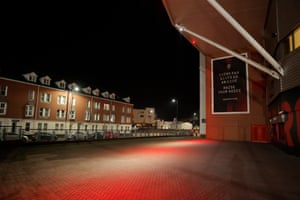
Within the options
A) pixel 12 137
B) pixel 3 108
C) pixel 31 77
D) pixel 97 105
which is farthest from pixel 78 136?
pixel 97 105

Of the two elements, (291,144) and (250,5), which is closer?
(291,144)

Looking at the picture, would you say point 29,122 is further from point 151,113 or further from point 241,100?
point 151,113

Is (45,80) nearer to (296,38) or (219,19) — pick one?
(219,19)

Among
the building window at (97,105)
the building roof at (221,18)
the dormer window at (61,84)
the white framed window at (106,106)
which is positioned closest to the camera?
the building roof at (221,18)

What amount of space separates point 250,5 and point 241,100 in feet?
38.4

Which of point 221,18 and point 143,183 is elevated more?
point 221,18

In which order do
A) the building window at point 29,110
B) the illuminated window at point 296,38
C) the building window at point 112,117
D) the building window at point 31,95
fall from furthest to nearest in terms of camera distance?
the building window at point 112,117
the building window at point 31,95
the building window at point 29,110
the illuminated window at point 296,38

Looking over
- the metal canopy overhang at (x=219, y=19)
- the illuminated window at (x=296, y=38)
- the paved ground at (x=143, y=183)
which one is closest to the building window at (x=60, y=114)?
the metal canopy overhang at (x=219, y=19)

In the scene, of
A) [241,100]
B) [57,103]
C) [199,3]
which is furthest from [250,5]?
[57,103]

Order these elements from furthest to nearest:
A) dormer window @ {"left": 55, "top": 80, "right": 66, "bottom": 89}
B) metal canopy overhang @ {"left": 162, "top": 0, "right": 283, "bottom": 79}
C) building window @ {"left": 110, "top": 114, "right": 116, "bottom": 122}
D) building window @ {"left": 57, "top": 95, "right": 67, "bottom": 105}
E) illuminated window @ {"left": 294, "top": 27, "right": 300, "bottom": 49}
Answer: building window @ {"left": 110, "top": 114, "right": 116, "bottom": 122} < dormer window @ {"left": 55, "top": 80, "right": 66, "bottom": 89} < building window @ {"left": 57, "top": 95, "right": 67, "bottom": 105} < metal canopy overhang @ {"left": 162, "top": 0, "right": 283, "bottom": 79} < illuminated window @ {"left": 294, "top": 27, "right": 300, "bottom": 49}

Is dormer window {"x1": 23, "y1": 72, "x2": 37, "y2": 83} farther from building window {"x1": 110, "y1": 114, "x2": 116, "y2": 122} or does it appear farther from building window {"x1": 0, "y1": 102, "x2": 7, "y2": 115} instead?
building window {"x1": 110, "y1": 114, "x2": 116, "y2": 122}

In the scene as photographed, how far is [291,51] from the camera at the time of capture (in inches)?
478

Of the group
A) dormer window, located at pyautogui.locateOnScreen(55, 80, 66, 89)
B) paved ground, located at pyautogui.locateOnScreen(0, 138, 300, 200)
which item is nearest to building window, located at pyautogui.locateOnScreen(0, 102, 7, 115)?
dormer window, located at pyautogui.locateOnScreen(55, 80, 66, 89)

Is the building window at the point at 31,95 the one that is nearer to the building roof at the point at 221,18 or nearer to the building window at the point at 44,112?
the building window at the point at 44,112
